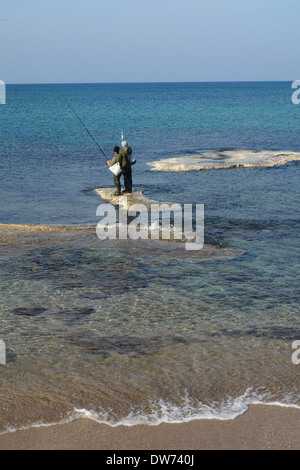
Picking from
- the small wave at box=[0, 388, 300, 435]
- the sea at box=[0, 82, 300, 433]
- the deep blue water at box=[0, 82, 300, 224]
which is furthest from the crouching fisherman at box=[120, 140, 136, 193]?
the small wave at box=[0, 388, 300, 435]

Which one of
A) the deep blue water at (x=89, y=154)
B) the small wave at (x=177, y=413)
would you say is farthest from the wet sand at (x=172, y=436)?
the deep blue water at (x=89, y=154)

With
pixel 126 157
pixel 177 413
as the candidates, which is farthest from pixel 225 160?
pixel 177 413

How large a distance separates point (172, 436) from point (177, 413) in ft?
1.29

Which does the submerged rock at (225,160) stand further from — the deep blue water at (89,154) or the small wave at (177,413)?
the small wave at (177,413)

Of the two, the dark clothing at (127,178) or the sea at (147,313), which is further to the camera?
the dark clothing at (127,178)

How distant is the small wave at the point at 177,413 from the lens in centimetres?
518

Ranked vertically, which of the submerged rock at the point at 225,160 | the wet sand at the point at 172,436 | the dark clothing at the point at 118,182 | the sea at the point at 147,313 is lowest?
the wet sand at the point at 172,436

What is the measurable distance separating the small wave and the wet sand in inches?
2.5

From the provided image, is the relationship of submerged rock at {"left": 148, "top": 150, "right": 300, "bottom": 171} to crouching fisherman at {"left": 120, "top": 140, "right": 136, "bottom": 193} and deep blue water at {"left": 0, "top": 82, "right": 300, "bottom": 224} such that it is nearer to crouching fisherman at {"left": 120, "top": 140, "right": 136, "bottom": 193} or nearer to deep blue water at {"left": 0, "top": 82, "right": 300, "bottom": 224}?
deep blue water at {"left": 0, "top": 82, "right": 300, "bottom": 224}

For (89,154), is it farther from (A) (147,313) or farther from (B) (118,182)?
(A) (147,313)

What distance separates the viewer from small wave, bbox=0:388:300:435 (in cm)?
518

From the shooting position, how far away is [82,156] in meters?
25.0

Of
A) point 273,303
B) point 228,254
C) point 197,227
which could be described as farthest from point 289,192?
point 273,303

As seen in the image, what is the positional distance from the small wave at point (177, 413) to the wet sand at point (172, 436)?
64mm
